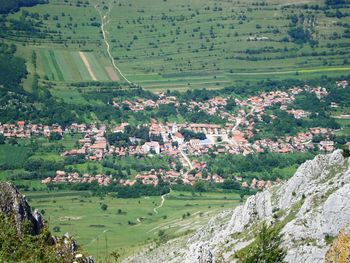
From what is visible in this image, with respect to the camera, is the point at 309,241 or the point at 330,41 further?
the point at 330,41

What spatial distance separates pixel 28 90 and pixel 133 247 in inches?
2594

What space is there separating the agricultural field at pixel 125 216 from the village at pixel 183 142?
19.7 ft

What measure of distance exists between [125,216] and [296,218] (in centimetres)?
3774

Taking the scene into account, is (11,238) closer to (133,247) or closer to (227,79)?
(133,247)

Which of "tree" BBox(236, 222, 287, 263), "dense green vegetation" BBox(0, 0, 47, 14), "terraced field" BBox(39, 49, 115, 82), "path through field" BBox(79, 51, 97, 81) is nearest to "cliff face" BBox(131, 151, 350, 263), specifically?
"tree" BBox(236, 222, 287, 263)

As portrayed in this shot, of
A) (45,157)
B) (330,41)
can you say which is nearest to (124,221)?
(45,157)

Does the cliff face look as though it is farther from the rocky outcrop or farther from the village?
the village

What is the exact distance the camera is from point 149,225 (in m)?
70.9

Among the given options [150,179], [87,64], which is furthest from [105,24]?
[150,179]

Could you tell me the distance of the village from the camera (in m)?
89.5

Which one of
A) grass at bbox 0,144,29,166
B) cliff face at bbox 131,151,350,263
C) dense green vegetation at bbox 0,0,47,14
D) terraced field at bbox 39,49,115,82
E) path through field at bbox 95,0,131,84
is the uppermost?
dense green vegetation at bbox 0,0,47,14

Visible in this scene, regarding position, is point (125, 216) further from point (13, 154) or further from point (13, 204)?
point (13, 204)

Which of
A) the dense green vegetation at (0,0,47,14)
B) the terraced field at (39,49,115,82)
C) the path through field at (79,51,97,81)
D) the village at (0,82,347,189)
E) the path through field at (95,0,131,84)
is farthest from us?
the dense green vegetation at (0,0,47,14)

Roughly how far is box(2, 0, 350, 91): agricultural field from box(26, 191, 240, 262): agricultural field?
53644 mm
